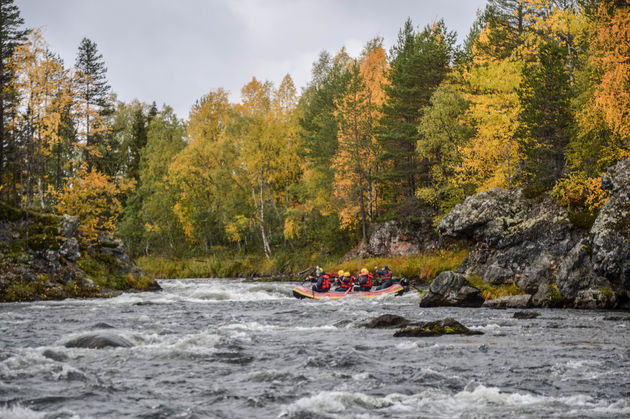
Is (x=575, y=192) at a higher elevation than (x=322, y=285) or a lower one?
higher

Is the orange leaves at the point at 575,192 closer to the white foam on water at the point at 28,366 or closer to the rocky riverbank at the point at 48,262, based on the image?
the white foam on water at the point at 28,366

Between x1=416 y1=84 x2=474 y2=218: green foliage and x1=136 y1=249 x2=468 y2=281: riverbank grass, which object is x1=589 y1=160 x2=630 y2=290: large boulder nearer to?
x1=136 y1=249 x2=468 y2=281: riverbank grass

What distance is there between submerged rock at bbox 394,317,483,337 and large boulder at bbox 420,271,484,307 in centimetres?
712

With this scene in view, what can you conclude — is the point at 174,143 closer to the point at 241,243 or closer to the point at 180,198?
the point at 180,198

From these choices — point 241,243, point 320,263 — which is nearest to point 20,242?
point 320,263

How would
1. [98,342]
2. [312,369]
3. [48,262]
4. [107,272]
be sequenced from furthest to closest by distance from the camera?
[107,272]
[48,262]
[98,342]
[312,369]

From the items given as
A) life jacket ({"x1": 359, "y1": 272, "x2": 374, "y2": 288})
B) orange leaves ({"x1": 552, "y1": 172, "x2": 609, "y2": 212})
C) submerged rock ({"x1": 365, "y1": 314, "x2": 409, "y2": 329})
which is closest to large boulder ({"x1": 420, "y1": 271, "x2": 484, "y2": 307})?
life jacket ({"x1": 359, "y1": 272, "x2": 374, "y2": 288})

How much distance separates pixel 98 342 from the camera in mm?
12062

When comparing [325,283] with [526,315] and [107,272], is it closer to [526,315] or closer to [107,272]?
[107,272]

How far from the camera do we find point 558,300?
19.5 meters

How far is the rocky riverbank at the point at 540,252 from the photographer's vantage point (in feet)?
58.0

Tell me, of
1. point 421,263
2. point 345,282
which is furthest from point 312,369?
point 421,263

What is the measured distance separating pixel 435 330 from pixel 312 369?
16.1 feet

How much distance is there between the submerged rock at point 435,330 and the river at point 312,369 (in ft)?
1.37
